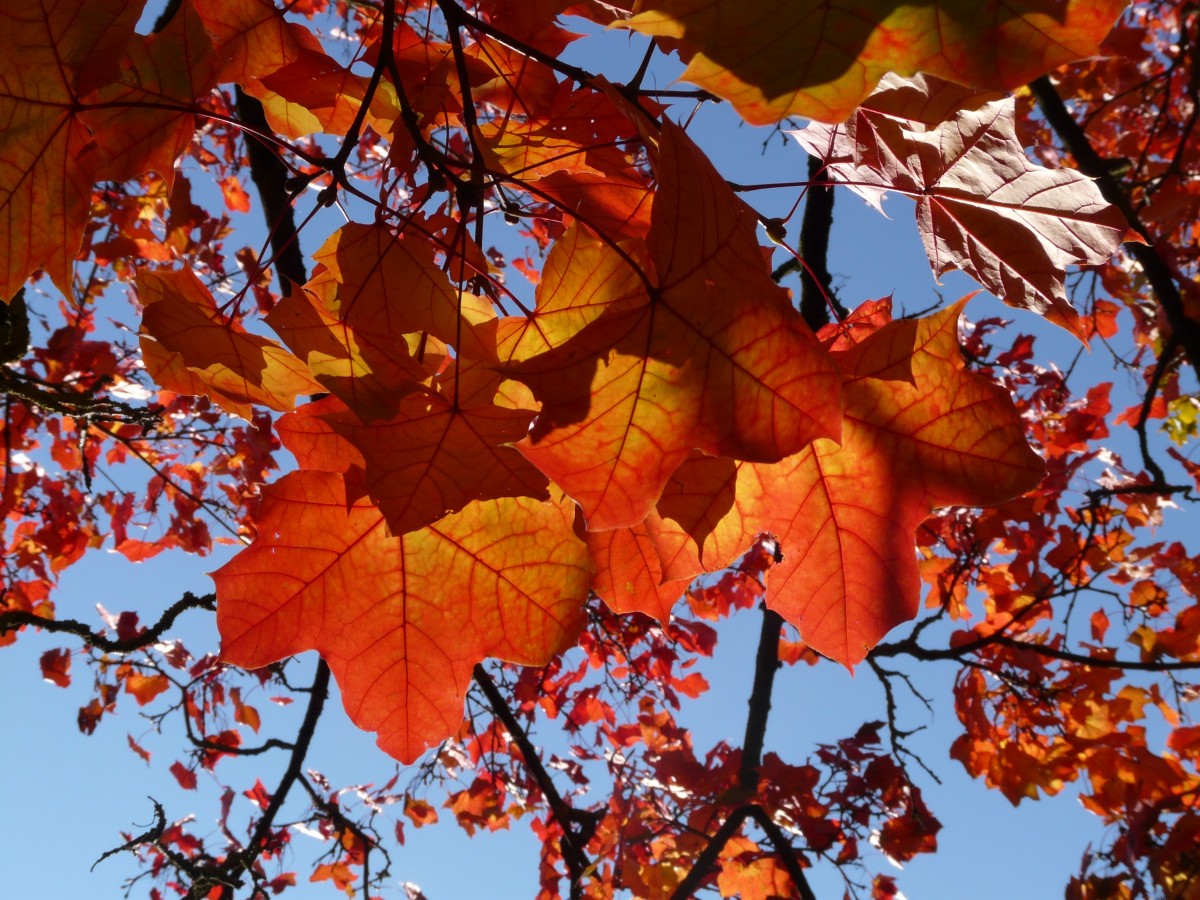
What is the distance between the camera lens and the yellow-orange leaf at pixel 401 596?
1236mm

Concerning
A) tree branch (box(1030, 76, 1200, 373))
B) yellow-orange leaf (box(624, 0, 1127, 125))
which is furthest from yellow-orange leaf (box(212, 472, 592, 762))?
tree branch (box(1030, 76, 1200, 373))

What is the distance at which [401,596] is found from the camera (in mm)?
1283

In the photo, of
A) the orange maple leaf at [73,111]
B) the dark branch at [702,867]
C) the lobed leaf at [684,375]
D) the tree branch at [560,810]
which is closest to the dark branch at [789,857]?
the dark branch at [702,867]

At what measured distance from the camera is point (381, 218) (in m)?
1.18

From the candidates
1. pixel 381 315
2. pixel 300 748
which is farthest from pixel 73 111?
pixel 300 748

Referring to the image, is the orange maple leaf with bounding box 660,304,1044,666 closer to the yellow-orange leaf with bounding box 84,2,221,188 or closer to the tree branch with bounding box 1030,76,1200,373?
the yellow-orange leaf with bounding box 84,2,221,188

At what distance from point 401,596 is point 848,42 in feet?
3.21

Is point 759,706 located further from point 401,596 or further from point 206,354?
point 206,354

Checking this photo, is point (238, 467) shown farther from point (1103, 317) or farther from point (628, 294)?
point (1103, 317)

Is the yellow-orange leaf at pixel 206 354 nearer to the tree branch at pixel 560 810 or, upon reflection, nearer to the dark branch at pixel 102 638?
the dark branch at pixel 102 638

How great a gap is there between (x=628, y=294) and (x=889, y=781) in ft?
12.9

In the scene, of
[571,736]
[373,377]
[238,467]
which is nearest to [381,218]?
[373,377]

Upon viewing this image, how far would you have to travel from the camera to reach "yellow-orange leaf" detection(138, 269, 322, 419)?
1199 millimetres

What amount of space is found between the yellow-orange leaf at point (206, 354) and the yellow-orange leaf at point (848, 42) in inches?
32.3
